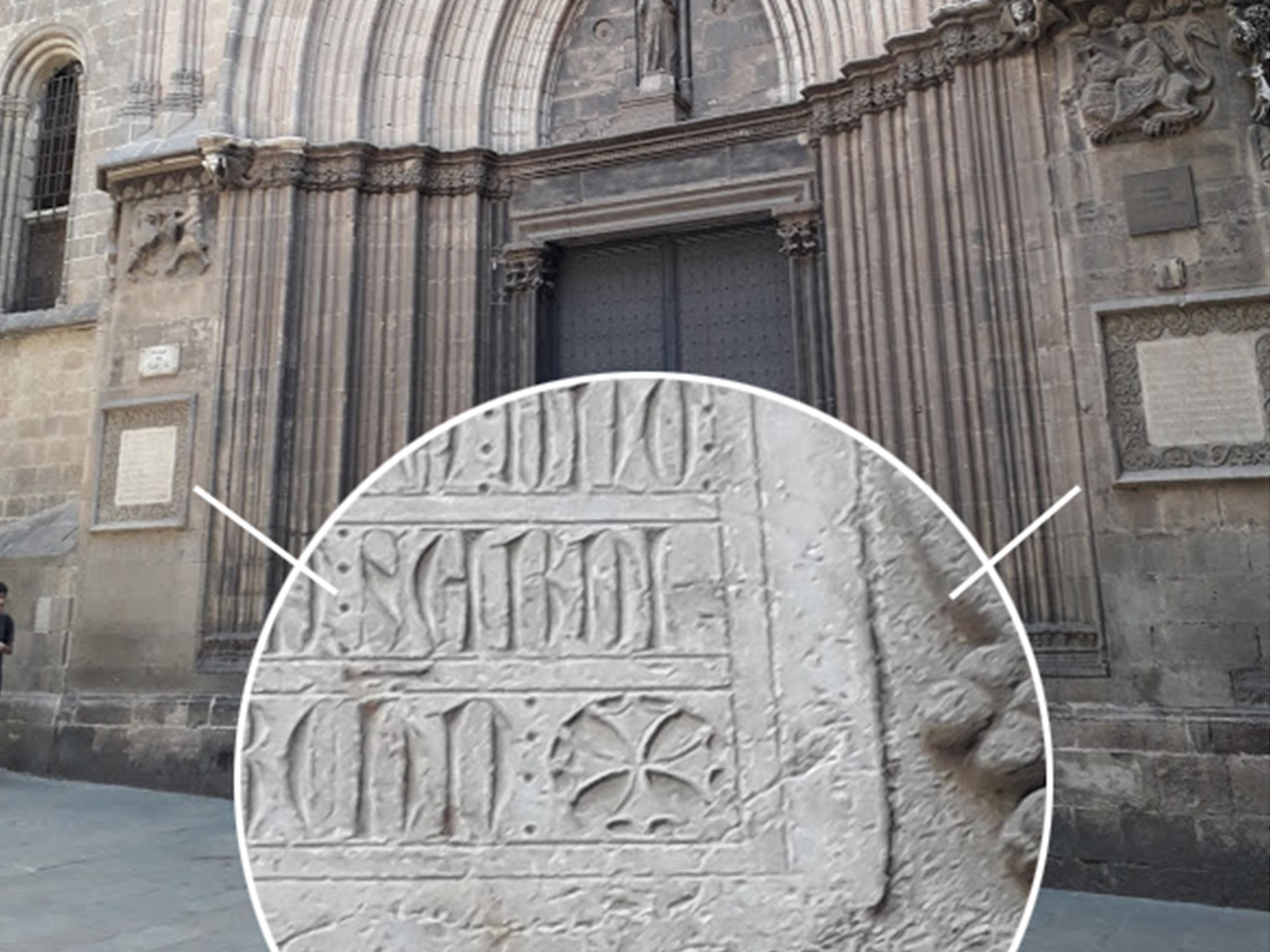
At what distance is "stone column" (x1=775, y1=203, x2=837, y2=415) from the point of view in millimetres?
8430

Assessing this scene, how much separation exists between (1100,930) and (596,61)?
8.44m

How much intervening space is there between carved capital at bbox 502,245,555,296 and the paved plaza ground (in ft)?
16.6

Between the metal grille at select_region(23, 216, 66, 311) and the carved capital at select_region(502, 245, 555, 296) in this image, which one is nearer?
the carved capital at select_region(502, 245, 555, 296)

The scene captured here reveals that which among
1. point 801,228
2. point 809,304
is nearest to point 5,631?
point 809,304

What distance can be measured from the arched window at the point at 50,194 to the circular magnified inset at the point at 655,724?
12.1 metres

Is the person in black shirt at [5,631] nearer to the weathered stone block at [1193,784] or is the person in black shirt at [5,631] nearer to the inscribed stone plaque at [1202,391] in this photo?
the weathered stone block at [1193,784]

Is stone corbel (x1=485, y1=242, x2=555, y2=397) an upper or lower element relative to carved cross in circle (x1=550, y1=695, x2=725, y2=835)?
upper

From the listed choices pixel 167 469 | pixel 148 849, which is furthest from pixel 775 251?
pixel 148 849

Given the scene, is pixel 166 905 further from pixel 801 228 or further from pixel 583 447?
pixel 801 228

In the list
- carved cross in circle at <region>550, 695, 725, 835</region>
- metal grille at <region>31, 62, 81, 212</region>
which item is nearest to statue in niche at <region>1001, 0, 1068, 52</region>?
carved cross in circle at <region>550, 695, 725, 835</region>

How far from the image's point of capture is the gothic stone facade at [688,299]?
6184mm

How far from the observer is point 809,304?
28.0 feet

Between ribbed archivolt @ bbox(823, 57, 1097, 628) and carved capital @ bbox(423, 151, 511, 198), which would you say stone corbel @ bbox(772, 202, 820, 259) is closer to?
ribbed archivolt @ bbox(823, 57, 1097, 628)

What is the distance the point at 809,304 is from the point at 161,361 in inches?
228
